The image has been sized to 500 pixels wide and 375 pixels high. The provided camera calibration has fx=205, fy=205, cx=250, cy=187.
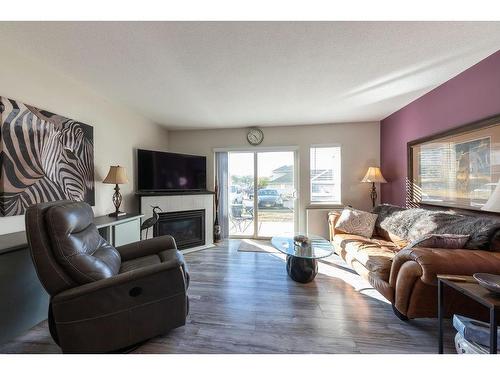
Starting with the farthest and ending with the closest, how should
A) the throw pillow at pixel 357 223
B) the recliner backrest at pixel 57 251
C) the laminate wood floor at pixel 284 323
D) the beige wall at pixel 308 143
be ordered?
the beige wall at pixel 308 143 → the throw pillow at pixel 357 223 → the laminate wood floor at pixel 284 323 → the recliner backrest at pixel 57 251

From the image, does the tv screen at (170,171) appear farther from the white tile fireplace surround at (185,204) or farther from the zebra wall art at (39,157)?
the zebra wall art at (39,157)

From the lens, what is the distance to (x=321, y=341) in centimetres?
145

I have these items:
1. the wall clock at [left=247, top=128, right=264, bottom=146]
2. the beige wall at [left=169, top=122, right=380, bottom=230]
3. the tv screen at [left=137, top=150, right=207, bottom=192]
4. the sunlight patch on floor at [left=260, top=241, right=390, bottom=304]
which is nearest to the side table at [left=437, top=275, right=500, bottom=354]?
the sunlight patch on floor at [left=260, top=241, right=390, bottom=304]

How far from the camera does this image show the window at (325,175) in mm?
3879

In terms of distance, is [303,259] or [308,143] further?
[308,143]

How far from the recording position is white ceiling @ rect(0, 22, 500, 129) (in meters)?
1.43

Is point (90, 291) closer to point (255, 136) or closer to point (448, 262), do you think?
point (448, 262)

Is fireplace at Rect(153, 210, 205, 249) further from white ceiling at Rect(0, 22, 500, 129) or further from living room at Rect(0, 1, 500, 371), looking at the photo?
white ceiling at Rect(0, 22, 500, 129)

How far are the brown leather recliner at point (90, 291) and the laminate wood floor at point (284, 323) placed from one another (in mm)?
223

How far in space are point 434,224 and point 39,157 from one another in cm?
381

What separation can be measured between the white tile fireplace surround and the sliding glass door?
22.8 inches

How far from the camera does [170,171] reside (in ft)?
11.6

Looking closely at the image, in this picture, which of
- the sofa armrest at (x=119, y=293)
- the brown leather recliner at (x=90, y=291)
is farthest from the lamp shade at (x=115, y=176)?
the sofa armrest at (x=119, y=293)

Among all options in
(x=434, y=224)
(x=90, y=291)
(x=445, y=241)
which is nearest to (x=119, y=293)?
(x=90, y=291)
